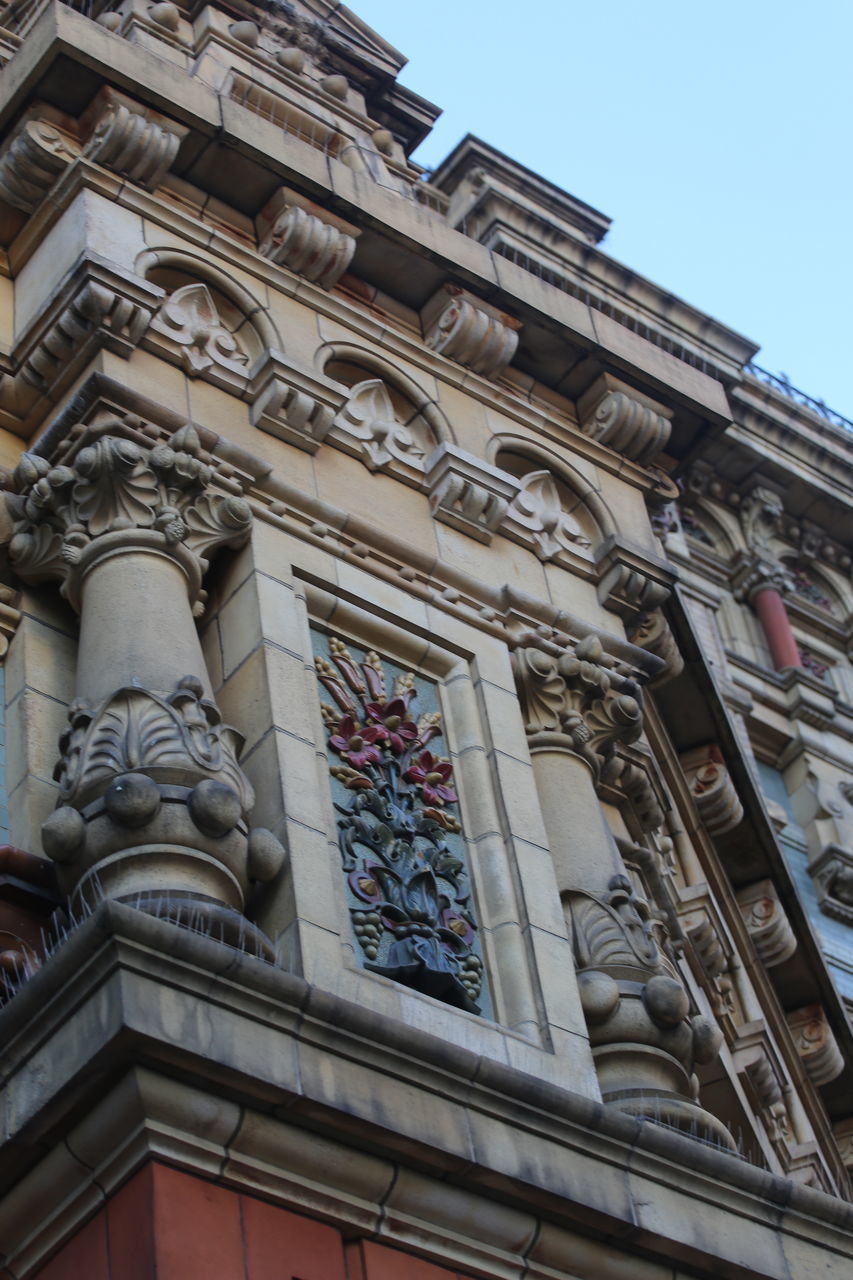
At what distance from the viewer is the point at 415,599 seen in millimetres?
16328

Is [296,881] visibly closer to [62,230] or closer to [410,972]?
[410,972]

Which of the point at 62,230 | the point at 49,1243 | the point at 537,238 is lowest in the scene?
the point at 49,1243

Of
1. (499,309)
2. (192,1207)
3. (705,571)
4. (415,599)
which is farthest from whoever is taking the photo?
(705,571)

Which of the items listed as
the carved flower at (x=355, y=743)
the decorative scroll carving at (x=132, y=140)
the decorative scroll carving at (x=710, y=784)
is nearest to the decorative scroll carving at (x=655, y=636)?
the decorative scroll carving at (x=710, y=784)

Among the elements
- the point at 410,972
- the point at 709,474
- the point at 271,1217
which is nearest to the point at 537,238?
the point at 709,474

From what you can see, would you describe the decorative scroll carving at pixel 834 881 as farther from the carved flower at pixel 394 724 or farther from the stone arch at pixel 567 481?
the carved flower at pixel 394 724

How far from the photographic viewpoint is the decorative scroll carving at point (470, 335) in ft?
60.7

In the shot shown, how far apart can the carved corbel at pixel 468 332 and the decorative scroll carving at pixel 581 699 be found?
8.11 feet

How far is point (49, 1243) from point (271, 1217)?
96 centimetres

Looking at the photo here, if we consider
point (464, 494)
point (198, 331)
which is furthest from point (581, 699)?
point (198, 331)

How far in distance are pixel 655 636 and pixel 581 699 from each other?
1990mm

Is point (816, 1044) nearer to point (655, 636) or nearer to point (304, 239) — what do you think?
point (655, 636)

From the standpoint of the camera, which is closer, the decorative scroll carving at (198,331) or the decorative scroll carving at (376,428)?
the decorative scroll carving at (198,331)

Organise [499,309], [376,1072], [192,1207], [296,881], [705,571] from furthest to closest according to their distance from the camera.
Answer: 1. [705,571]
2. [499,309]
3. [296,881]
4. [376,1072]
5. [192,1207]
